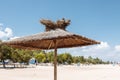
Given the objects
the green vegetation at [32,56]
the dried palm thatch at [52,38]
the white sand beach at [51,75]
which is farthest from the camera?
the green vegetation at [32,56]

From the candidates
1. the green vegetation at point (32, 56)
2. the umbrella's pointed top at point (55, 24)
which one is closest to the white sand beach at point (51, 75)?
the green vegetation at point (32, 56)

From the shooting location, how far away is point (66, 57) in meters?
97.5

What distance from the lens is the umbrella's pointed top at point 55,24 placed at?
774 cm

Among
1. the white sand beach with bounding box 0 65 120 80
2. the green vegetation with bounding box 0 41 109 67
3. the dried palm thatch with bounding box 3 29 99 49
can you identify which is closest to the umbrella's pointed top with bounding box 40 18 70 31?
the dried palm thatch with bounding box 3 29 99 49

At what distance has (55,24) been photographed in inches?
308

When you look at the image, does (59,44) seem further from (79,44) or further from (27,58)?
(27,58)

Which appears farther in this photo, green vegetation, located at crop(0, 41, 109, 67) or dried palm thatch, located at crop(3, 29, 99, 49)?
green vegetation, located at crop(0, 41, 109, 67)

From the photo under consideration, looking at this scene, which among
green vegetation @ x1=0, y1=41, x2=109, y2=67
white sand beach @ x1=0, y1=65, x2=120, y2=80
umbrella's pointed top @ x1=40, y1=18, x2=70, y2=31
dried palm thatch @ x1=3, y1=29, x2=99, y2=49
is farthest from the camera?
green vegetation @ x1=0, y1=41, x2=109, y2=67

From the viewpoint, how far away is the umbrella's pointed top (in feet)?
25.4

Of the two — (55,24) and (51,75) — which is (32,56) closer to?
(51,75)

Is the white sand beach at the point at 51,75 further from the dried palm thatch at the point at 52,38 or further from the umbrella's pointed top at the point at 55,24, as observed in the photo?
the umbrella's pointed top at the point at 55,24

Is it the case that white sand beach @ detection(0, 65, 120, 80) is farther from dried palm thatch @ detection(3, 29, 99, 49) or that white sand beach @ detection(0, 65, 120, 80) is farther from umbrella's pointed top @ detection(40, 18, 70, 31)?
umbrella's pointed top @ detection(40, 18, 70, 31)

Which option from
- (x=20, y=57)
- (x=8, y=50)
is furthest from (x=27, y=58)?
(x=8, y=50)

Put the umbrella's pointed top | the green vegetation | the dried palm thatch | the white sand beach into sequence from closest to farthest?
the dried palm thatch
the umbrella's pointed top
the white sand beach
the green vegetation
